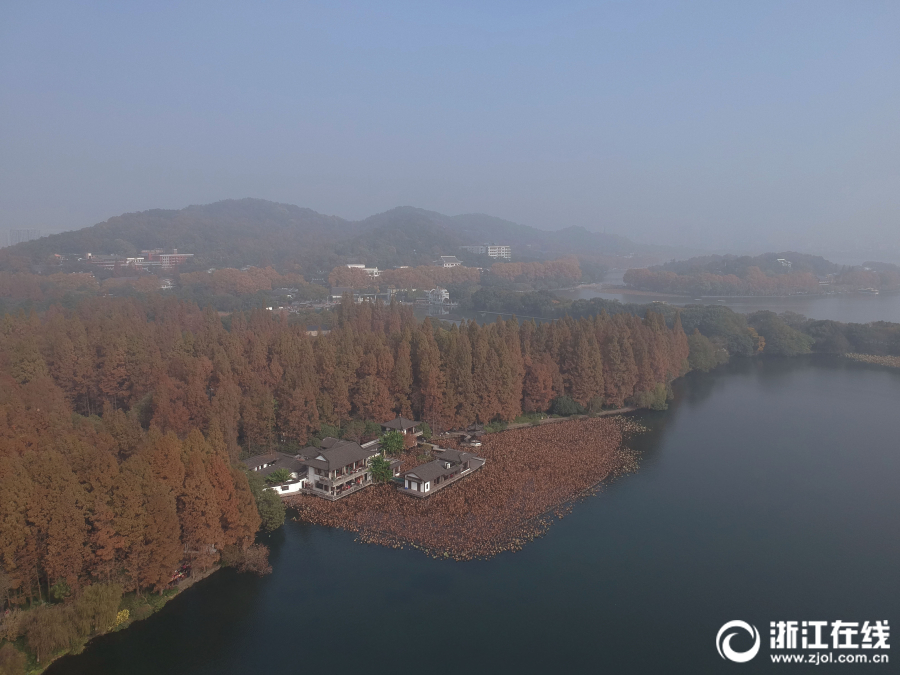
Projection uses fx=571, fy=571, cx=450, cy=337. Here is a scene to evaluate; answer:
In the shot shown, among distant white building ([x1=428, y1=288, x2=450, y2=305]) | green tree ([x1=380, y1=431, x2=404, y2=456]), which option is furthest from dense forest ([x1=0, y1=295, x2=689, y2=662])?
distant white building ([x1=428, y1=288, x2=450, y2=305])

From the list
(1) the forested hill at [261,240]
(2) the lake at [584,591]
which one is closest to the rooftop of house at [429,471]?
(2) the lake at [584,591]

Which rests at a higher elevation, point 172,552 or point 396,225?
point 396,225

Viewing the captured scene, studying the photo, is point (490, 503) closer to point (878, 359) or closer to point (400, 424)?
point (400, 424)

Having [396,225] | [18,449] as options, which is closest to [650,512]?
[18,449]

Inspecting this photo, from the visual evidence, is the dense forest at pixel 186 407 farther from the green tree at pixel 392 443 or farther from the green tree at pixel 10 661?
the green tree at pixel 392 443

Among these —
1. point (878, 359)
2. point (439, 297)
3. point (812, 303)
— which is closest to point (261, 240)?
point (439, 297)

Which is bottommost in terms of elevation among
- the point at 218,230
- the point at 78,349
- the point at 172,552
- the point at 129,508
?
the point at 172,552

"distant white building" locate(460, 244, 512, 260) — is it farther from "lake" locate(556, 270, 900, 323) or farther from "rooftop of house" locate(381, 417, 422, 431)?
"rooftop of house" locate(381, 417, 422, 431)

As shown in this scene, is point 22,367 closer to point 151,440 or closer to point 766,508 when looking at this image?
point 151,440
